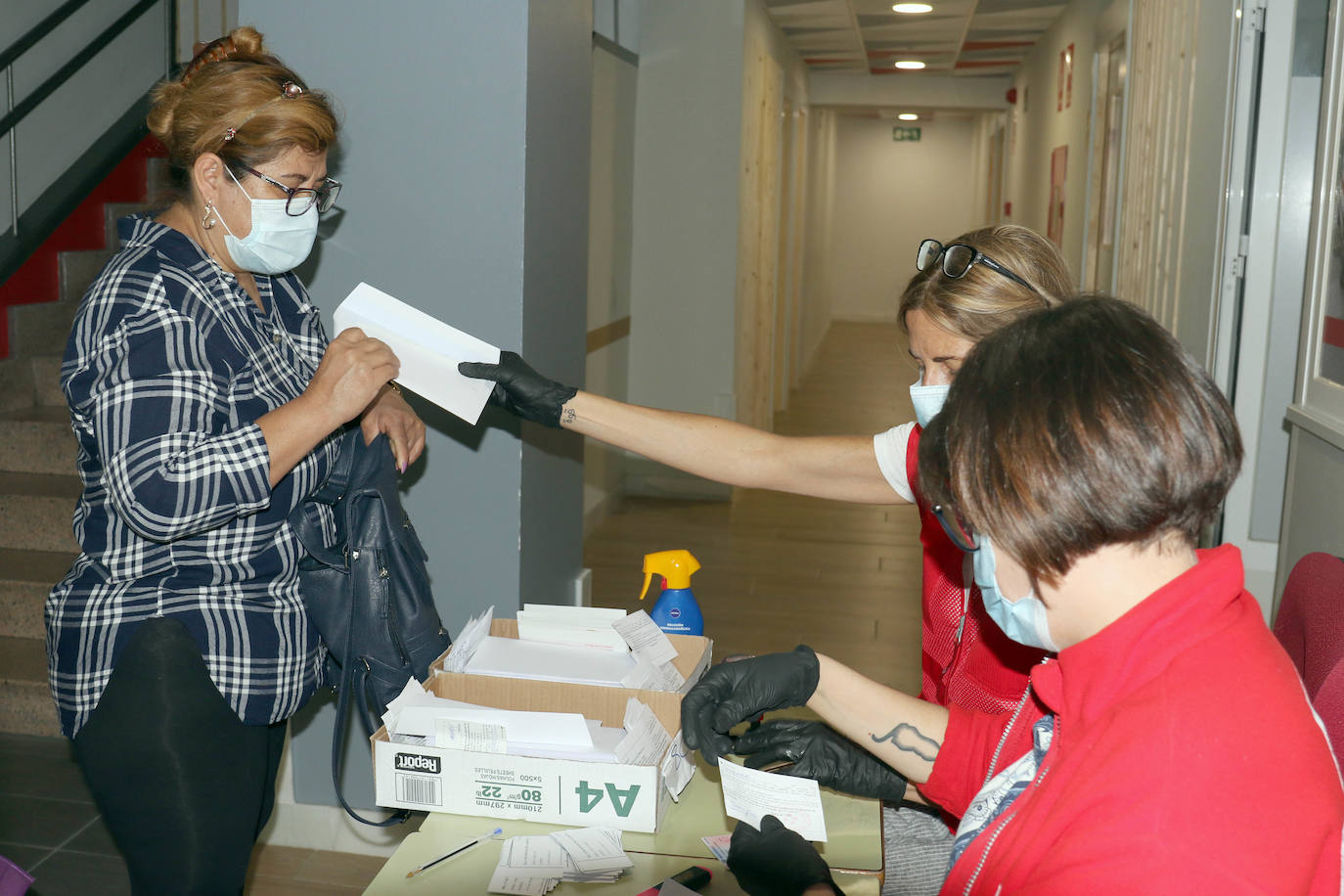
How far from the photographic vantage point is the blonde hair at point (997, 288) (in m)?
1.75

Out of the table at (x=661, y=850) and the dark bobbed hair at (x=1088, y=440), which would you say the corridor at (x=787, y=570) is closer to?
the table at (x=661, y=850)

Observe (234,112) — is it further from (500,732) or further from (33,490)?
(33,490)

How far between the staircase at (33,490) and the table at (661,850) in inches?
99.9

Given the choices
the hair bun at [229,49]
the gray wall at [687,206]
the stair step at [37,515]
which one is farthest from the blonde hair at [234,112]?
the gray wall at [687,206]

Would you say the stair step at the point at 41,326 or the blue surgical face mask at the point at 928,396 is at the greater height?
the blue surgical face mask at the point at 928,396

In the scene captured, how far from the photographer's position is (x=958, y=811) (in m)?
1.48

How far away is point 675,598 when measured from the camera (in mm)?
1894

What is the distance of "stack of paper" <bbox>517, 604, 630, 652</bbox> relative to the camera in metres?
1.75

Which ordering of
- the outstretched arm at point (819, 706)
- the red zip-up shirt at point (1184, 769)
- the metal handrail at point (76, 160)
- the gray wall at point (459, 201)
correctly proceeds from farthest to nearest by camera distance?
the metal handrail at point (76, 160), the gray wall at point (459, 201), the outstretched arm at point (819, 706), the red zip-up shirt at point (1184, 769)

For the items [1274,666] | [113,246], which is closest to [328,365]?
[1274,666]

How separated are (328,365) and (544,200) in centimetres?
82

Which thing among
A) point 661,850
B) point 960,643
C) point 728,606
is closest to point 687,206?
point 728,606

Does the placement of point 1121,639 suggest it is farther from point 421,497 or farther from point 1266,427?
point 1266,427

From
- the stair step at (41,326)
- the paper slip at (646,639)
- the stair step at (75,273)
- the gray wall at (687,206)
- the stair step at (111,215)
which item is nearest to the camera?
the paper slip at (646,639)
